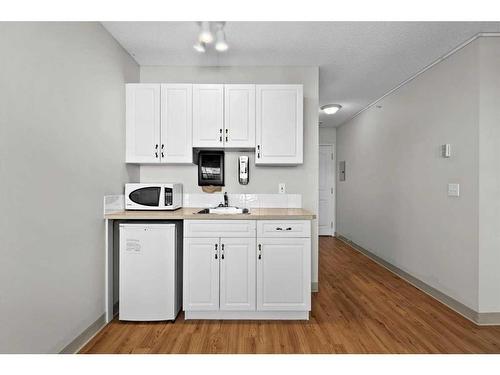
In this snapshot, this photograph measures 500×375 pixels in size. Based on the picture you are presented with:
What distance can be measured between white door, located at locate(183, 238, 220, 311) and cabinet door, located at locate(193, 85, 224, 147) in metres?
1.00

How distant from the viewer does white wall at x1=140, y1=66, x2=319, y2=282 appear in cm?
308

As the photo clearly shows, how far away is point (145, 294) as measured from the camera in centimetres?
236

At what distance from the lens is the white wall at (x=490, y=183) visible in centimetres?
237

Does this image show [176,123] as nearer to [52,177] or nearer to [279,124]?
[279,124]

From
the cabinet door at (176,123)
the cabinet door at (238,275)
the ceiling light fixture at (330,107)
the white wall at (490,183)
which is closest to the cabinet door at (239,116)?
the cabinet door at (176,123)

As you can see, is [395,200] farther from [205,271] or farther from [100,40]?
[100,40]

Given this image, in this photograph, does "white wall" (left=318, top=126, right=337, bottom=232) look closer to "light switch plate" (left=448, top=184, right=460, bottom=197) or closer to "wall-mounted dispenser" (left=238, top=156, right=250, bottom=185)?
"light switch plate" (left=448, top=184, right=460, bottom=197)

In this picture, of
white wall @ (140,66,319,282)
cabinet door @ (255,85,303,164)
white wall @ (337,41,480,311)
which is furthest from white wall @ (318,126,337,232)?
cabinet door @ (255,85,303,164)

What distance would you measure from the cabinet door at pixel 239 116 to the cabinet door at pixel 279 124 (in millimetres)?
61

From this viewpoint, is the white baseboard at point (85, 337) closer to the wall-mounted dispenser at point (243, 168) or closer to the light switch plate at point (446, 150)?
the wall-mounted dispenser at point (243, 168)

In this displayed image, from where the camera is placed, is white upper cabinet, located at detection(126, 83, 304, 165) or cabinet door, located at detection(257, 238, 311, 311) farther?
white upper cabinet, located at detection(126, 83, 304, 165)

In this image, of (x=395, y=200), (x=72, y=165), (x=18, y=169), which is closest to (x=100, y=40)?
(x=72, y=165)
